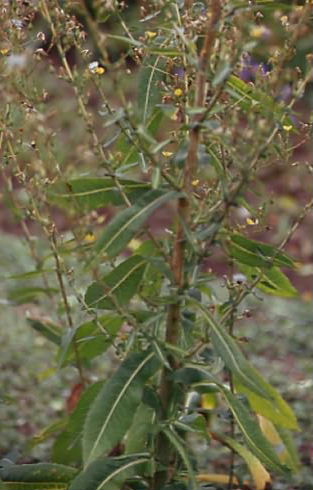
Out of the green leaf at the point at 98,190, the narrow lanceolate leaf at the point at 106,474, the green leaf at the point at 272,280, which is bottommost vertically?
the narrow lanceolate leaf at the point at 106,474

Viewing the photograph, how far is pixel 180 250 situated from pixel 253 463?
79cm

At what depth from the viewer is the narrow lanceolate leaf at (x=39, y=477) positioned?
2.67m

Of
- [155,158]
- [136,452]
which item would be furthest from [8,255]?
[155,158]

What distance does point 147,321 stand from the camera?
2439mm

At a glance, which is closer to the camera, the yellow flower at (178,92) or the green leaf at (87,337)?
the yellow flower at (178,92)

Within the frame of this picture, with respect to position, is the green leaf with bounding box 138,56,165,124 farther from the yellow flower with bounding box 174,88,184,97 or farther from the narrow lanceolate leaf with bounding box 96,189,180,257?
the narrow lanceolate leaf with bounding box 96,189,180,257

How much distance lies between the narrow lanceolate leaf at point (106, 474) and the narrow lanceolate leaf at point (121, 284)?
0.39 metres

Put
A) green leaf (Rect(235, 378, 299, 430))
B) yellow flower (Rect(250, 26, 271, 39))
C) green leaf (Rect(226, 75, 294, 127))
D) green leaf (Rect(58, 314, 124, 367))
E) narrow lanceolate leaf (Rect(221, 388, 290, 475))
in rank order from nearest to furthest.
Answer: yellow flower (Rect(250, 26, 271, 39)), green leaf (Rect(226, 75, 294, 127)), narrow lanceolate leaf (Rect(221, 388, 290, 475)), green leaf (Rect(58, 314, 124, 367)), green leaf (Rect(235, 378, 299, 430))

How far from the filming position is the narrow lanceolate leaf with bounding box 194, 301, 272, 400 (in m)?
2.30

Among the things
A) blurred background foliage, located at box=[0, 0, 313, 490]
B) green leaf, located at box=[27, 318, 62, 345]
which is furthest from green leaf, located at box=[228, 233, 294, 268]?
green leaf, located at box=[27, 318, 62, 345]

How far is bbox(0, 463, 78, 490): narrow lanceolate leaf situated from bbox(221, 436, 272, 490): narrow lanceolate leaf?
46cm

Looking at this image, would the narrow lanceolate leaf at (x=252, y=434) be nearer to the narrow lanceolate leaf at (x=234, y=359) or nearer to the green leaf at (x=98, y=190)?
the narrow lanceolate leaf at (x=234, y=359)

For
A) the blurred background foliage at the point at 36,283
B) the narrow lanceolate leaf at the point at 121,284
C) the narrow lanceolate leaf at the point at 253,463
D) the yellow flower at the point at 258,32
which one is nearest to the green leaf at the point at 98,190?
the blurred background foliage at the point at 36,283

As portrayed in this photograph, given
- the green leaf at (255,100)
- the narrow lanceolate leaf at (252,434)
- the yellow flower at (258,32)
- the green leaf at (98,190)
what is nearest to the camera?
the yellow flower at (258,32)
